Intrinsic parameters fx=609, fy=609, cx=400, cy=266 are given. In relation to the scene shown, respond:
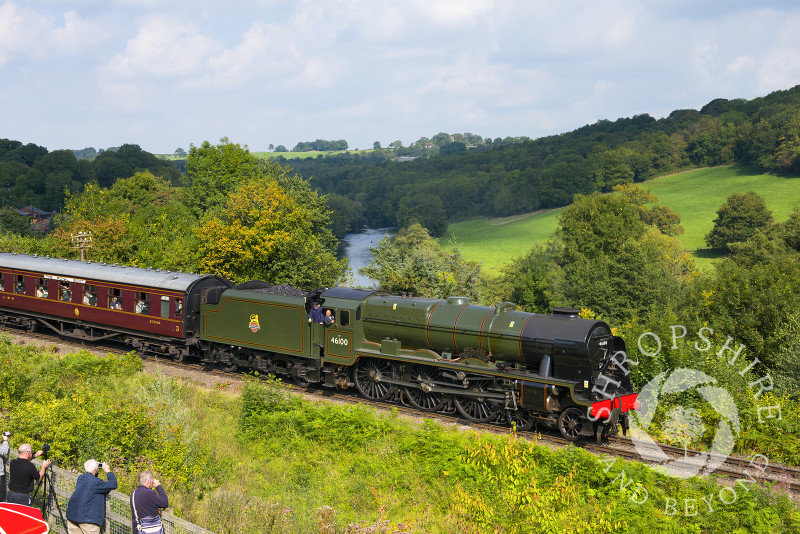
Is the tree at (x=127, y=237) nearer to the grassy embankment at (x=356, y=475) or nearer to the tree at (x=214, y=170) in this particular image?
the tree at (x=214, y=170)

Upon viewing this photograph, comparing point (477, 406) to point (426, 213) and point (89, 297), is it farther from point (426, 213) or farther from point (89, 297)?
point (426, 213)

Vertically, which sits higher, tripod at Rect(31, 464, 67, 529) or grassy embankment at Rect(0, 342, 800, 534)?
tripod at Rect(31, 464, 67, 529)

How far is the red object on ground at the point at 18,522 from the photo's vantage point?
691cm

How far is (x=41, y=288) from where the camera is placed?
29.1m

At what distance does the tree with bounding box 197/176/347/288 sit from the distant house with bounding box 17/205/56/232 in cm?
8164

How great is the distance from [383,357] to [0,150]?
203 meters

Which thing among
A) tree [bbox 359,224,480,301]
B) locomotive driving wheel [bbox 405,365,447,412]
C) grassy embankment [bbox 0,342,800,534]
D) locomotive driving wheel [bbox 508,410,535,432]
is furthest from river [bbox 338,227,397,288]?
grassy embankment [bbox 0,342,800,534]

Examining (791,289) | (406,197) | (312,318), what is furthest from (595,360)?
(406,197)

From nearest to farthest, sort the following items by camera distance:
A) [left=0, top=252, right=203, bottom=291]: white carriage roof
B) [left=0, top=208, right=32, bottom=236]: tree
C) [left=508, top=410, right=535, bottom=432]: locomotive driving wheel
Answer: [left=508, top=410, right=535, bottom=432]: locomotive driving wheel
[left=0, top=252, right=203, bottom=291]: white carriage roof
[left=0, top=208, right=32, bottom=236]: tree

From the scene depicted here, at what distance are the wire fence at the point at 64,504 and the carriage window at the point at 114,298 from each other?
1670 cm

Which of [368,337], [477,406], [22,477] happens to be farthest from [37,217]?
[22,477]

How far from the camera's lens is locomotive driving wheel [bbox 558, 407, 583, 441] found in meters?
17.0

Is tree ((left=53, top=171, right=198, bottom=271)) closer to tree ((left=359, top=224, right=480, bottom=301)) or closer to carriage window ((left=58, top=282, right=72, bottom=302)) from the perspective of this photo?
carriage window ((left=58, top=282, right=72, bottom=302))

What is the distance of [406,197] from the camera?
135125 mm
